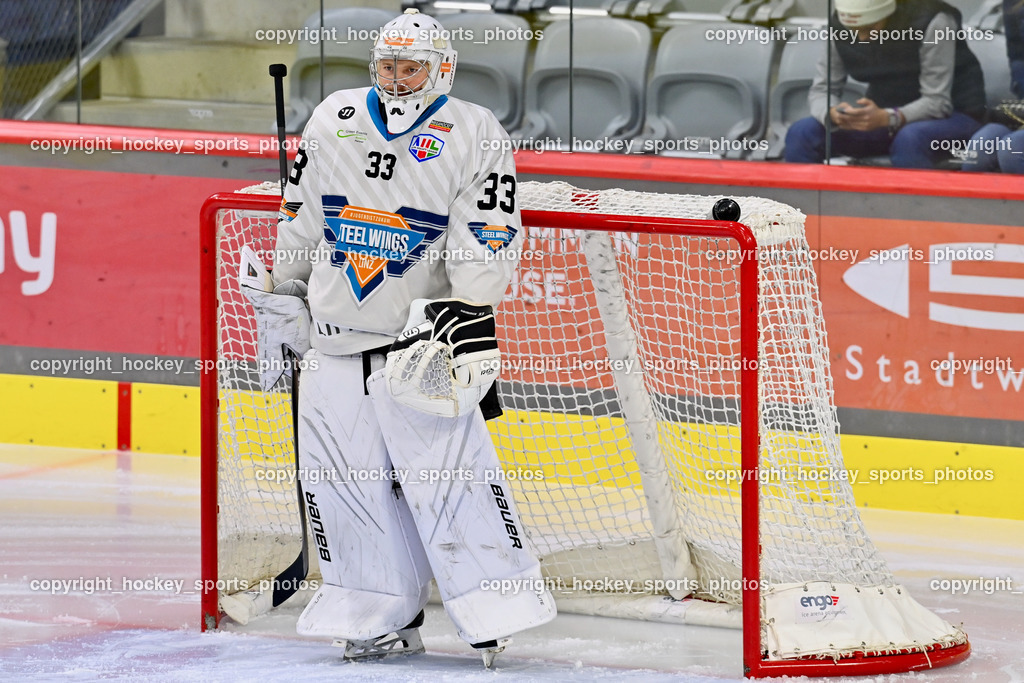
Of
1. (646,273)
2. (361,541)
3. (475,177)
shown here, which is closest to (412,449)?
(361,541)

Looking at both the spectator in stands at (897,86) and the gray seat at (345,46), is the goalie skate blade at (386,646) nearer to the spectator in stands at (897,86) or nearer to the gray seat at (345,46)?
the spectator in stands at (897,86)

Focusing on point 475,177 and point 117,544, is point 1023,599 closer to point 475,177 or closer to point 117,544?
point 475,177

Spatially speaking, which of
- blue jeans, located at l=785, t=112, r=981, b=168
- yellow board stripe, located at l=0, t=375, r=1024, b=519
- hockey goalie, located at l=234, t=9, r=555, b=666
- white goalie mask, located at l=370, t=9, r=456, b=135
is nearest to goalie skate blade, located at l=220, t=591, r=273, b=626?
hockey goalie, located at l=234, t=9, r=555, b=666

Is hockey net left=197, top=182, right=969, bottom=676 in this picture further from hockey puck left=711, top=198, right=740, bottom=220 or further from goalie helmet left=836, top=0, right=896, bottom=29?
goalie helmet left=836, top=0, right=896, bottom=29

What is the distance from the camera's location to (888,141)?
17.6 ft

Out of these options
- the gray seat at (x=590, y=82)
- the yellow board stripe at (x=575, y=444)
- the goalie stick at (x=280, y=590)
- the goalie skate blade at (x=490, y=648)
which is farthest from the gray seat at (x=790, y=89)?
the goalie skate blade at (x=490, y=648)

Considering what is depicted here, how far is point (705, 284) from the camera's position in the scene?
519 centimetres

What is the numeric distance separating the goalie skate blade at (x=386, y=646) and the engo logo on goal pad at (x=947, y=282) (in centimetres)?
216

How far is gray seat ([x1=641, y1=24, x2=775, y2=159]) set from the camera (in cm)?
557

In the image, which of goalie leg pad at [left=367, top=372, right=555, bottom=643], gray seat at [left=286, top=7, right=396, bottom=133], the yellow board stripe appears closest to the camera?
goalie leg pad at [left=367, top=372, right=555, bottom=643]

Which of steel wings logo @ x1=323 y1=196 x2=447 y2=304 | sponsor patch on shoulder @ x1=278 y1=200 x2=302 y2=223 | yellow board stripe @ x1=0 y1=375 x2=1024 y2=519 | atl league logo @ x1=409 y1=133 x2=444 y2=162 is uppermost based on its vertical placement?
atl league logo @ x1=409 y1=133 x2=444 y2=162

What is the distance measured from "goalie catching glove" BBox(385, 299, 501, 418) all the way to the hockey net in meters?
0.46

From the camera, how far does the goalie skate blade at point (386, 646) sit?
394 centimetres

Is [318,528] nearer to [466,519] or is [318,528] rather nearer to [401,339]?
[466,519]
